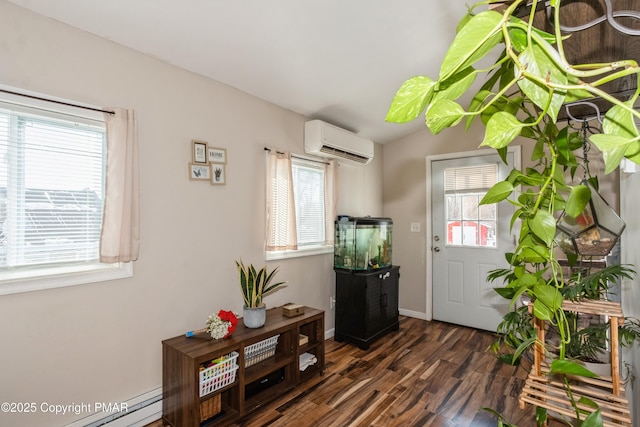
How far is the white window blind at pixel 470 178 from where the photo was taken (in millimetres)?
3590

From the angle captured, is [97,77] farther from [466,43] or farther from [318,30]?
[466,43]

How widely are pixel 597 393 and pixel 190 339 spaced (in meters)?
2.03

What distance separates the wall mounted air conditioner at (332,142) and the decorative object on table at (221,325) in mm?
1718

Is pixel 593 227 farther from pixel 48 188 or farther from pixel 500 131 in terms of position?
pixel 48 188

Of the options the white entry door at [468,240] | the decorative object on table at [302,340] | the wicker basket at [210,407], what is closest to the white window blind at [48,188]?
the wicker basket at [210,407]

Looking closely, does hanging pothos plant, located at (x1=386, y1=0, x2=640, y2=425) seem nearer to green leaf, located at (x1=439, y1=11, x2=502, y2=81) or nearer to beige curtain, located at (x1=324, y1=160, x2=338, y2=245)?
green leaf, located at (x1=439, y1=11, x2=502, y2=81)

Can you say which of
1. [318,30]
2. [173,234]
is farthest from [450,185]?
[173,234]

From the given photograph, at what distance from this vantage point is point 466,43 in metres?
0.31

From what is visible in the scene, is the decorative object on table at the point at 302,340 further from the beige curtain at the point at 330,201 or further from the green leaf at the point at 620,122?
the green leaf at the point at 620,122

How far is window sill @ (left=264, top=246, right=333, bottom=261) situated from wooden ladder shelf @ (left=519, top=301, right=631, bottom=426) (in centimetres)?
214

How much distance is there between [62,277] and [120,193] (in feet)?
1.74

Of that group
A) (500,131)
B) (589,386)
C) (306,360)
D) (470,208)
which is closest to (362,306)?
(306,360)

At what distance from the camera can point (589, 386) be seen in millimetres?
976

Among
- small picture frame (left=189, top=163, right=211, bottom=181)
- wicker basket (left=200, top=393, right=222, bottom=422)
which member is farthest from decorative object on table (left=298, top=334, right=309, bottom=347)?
small picture frame (left=189, top=163, right=211, bottom=181)
